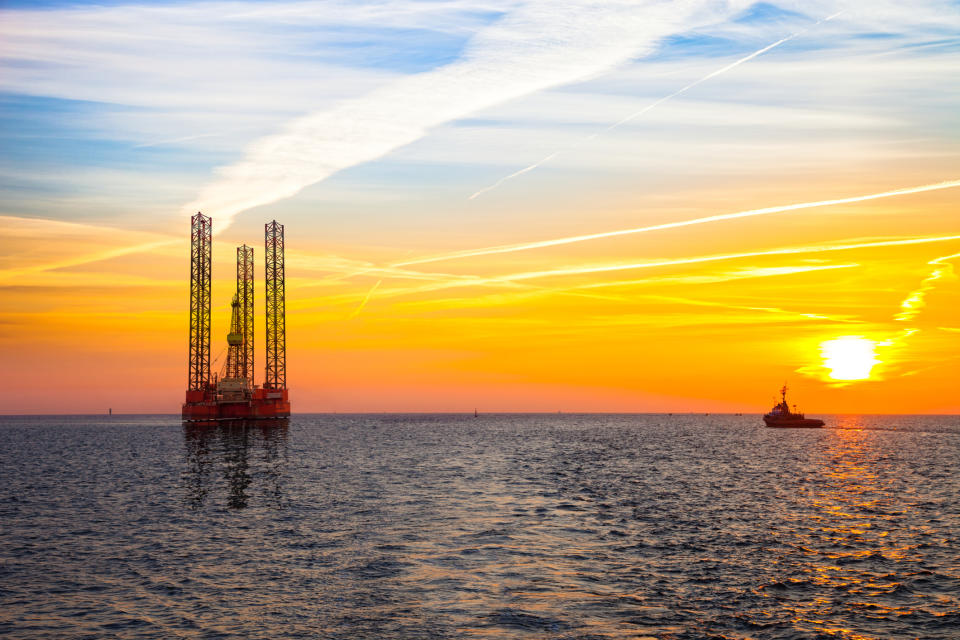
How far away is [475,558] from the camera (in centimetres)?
3578

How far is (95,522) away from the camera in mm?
47125

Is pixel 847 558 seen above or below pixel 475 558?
below

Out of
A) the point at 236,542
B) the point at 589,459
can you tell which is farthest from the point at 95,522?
the point at 589,459

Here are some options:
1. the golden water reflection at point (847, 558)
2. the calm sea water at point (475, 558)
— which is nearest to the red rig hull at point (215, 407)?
the calm sea water at point (475, 558)

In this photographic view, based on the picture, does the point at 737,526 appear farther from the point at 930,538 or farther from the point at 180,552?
the point at 180,552

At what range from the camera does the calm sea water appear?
2639 centimetres

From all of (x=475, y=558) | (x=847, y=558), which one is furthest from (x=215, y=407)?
(x=847, y=558)

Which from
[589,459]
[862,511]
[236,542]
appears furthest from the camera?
[589,459]

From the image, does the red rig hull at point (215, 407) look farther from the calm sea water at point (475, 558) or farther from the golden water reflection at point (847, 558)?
the golden water reflection at point (847, 558)

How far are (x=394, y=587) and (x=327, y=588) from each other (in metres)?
2.65

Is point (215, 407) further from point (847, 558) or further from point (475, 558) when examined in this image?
point (847, 558)

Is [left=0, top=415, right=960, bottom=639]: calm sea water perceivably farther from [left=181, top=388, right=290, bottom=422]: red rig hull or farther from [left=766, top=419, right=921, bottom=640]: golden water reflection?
[left=181, top=388, right=290, bottom=422]: red rig hull

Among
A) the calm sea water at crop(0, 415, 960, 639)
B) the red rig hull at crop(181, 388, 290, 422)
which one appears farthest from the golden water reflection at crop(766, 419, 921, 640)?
the red rig hull at crop(181, 388, 290, 422)

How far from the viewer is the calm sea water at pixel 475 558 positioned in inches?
1039
